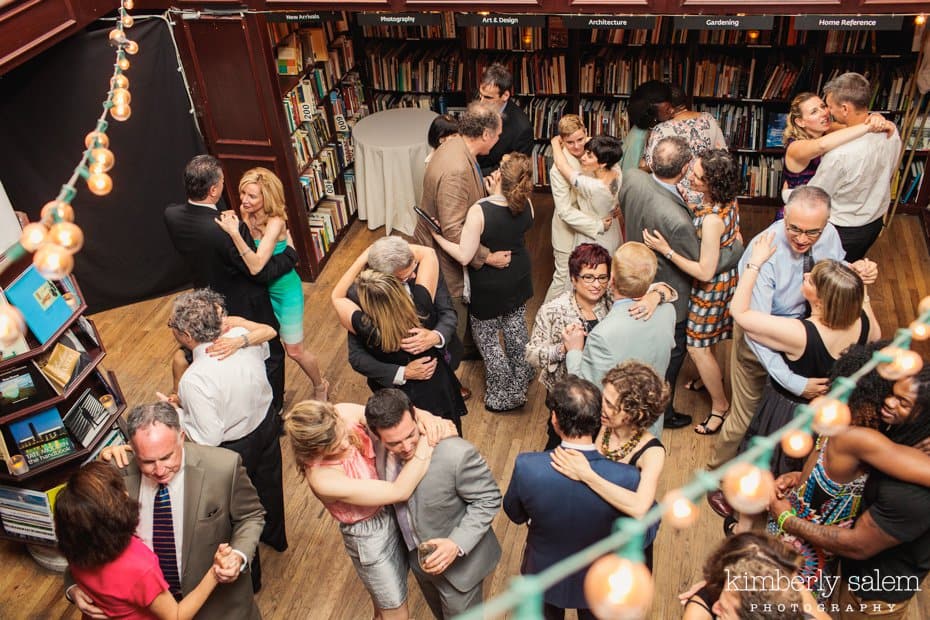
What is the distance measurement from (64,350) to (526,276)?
245 cm

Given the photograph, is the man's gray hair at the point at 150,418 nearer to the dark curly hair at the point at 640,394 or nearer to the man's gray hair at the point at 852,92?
the dark curly hair at the point at 640,394

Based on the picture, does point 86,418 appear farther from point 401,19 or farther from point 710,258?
point 710,258

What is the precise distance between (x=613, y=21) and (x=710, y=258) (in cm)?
178

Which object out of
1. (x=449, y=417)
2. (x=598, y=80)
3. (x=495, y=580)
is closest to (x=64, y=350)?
→ (x=449, y=417)

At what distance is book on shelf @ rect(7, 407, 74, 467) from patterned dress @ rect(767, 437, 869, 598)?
3294mm

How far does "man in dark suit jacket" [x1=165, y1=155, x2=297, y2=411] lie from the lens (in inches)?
151

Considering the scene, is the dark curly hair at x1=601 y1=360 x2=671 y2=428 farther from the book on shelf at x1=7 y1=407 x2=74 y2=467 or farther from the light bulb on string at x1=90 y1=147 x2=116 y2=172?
the book on shelf at x1=7 y1=407 x2=74 y2=467

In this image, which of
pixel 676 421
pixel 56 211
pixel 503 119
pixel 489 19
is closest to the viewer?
pixel 56 211

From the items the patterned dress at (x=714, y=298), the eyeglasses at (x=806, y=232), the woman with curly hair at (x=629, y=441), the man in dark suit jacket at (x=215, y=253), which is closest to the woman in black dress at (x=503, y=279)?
the patterned dress at (x=714, y=298)

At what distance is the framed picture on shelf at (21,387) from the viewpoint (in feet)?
11.5

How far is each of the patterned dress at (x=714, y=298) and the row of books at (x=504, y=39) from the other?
3020mm

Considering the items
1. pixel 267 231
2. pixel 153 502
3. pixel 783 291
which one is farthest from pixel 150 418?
pixel 783 291

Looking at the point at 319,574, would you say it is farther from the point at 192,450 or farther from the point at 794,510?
the point at 794,510

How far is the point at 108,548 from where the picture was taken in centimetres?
229
